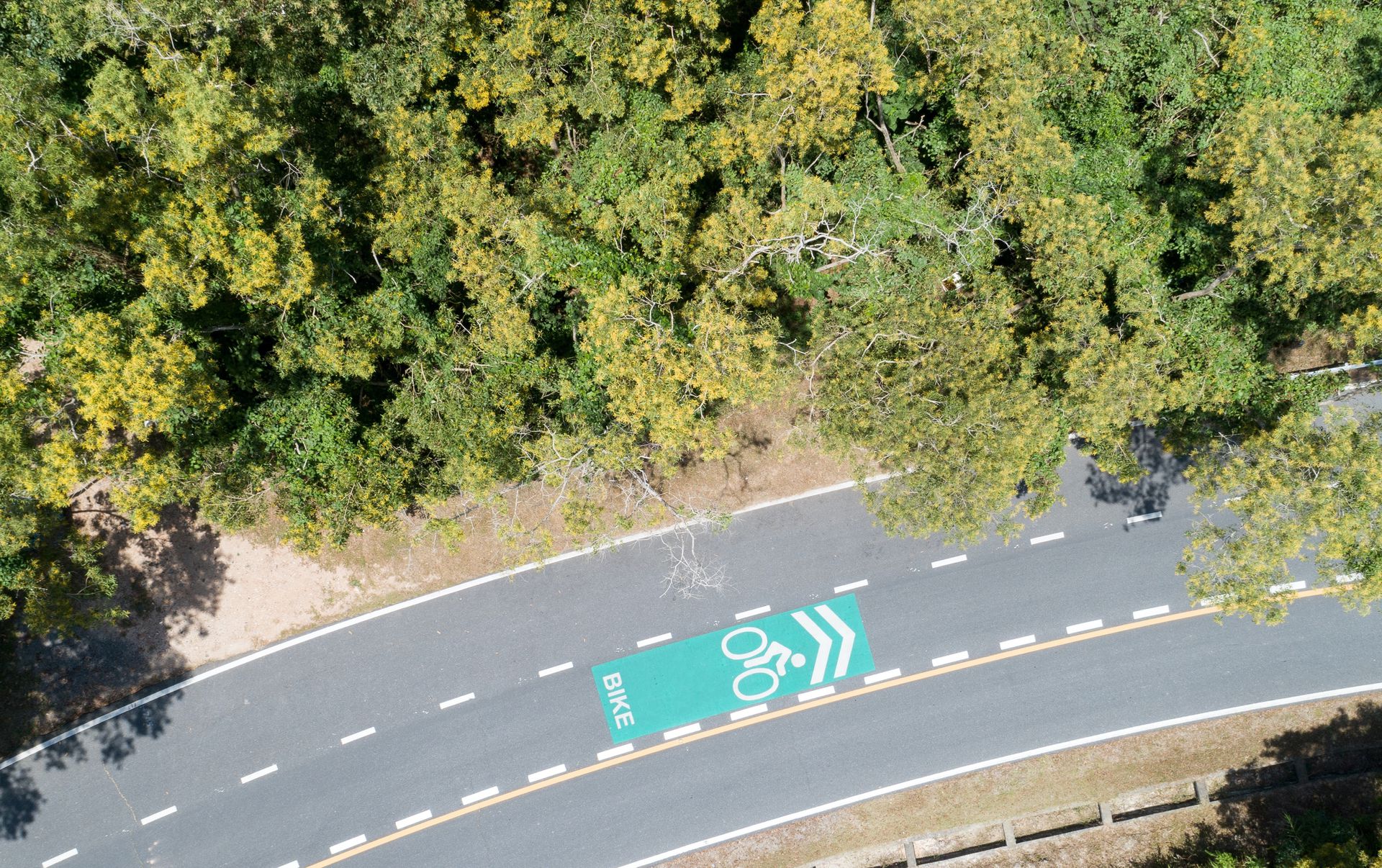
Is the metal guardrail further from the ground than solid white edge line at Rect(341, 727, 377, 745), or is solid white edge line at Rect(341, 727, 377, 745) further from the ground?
solid white edge line at Rect(341, 727, 377, 745)

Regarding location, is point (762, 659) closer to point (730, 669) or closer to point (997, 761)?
point (730, 669)

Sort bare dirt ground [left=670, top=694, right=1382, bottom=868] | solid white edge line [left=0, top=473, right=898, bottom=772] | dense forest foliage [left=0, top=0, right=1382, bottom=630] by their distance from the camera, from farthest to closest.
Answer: solid white edge line [left=0, top=473, right=898, bottom=772]
bare dirt ground [left=670, top=694, right=1382, bottom=868]
dense forest foliage [left=0, top=0, right=1382, bottom=630]

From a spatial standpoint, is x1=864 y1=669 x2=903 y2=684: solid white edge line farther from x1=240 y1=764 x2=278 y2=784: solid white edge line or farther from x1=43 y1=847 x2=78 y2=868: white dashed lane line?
x1=43 y1=847 x2=78 y2=868: white dashed lane line

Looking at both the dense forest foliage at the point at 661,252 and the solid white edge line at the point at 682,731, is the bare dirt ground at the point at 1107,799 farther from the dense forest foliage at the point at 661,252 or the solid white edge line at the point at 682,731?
the dense forest foliage at the point at 661,252

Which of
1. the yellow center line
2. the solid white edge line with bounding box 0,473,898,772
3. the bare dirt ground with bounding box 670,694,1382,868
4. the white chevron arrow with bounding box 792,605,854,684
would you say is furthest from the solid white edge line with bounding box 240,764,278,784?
the white chevron arrow with bounding box 792,605,854,684

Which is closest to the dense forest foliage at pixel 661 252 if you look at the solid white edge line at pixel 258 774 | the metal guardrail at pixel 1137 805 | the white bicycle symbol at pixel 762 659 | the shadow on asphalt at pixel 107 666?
the shadow on asphalt at pixel 107 666

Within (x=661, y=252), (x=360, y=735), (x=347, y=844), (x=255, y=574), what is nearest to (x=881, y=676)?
(x=661, y=252)

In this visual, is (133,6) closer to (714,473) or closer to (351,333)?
(351,333)
